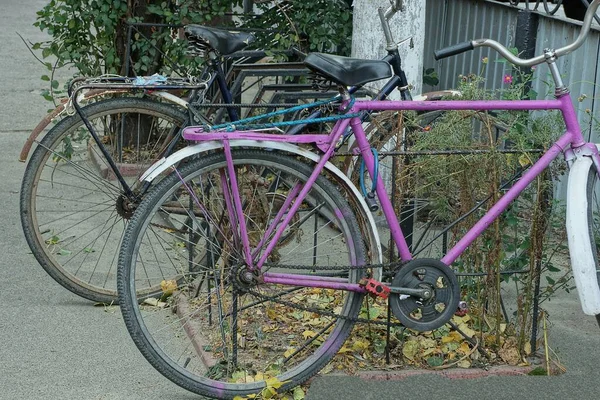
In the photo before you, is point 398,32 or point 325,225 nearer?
point 325,225

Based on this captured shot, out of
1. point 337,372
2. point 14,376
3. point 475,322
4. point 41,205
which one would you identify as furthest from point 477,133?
point 41,205

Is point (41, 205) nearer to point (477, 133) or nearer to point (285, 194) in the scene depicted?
point (285, 194)

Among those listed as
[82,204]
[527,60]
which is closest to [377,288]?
[527,60]

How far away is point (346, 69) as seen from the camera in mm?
3994

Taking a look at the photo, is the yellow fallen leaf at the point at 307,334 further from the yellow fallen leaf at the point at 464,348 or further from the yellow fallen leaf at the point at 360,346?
the yellow fallen leaf at the point at 464,348

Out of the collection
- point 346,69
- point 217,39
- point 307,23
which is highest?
point 307,23

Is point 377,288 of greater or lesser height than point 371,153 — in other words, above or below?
below

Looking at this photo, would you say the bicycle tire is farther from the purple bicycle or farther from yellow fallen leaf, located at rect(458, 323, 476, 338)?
yellow fallen leaf, located at rect(458, 323, 476, 338)

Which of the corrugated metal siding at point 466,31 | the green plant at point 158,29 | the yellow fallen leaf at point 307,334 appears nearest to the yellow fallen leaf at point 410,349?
the yellow fallen leaf at point 307,334

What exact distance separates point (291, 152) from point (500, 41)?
4.57 meters

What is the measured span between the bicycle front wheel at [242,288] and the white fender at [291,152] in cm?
4

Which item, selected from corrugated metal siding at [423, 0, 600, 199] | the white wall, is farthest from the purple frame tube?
the white wall

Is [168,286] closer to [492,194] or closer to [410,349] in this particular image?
[410,349]

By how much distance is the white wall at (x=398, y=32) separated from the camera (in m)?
6.61
